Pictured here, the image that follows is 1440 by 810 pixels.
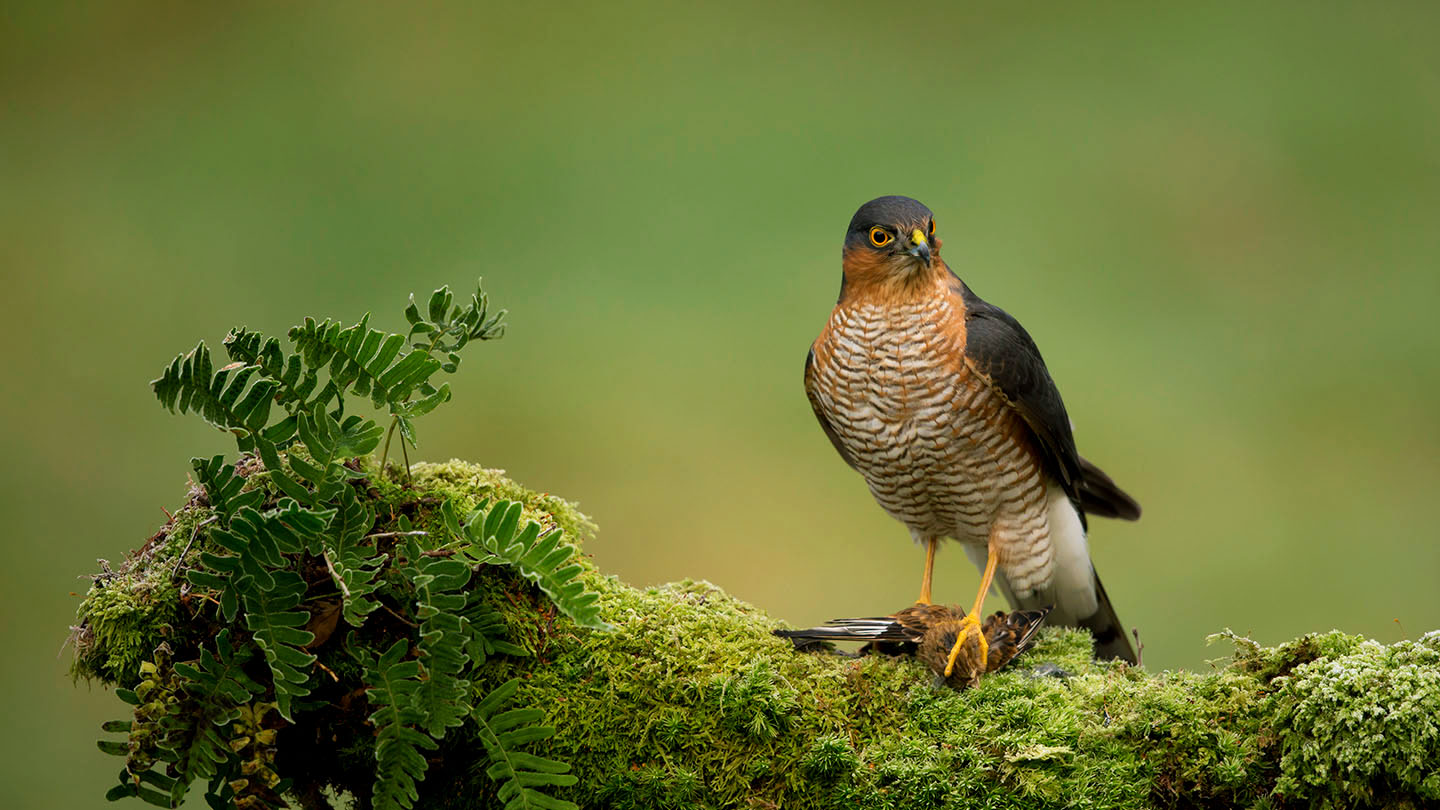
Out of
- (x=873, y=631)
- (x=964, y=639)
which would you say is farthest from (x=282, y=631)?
(x=964, y=639)

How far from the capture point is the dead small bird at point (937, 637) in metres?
2.70

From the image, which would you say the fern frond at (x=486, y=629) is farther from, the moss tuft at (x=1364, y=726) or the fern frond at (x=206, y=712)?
the moss tuft at (x=1364, y=726)

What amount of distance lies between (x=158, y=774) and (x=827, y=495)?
16.5ft

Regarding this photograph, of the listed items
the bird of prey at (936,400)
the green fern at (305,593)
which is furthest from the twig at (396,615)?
the bird of prey at (936,400)

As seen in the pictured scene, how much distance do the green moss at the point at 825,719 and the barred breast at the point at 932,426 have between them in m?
0.70

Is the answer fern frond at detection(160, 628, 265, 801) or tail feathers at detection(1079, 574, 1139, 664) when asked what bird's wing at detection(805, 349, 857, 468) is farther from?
fern frond at detection(160, 628, 265, 801)

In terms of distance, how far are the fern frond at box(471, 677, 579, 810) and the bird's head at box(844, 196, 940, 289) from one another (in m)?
1.48

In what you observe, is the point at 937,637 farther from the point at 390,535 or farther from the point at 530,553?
the point at 390,535

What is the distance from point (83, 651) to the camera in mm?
2352

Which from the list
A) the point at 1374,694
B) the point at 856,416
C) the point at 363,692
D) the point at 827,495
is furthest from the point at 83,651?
the point at 827,495

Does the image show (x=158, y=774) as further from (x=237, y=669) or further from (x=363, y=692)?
(x=363, y=692)

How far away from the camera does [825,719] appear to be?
2498 millimetres

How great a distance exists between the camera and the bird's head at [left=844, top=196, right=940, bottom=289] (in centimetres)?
308

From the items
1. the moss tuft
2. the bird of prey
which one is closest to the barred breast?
the bird of prey
